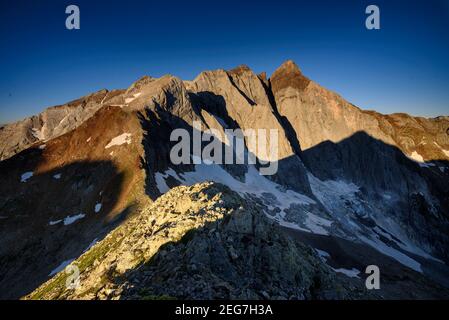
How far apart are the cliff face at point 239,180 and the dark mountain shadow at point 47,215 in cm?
24

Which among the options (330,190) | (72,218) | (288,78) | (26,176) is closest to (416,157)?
Answer: (330,190)

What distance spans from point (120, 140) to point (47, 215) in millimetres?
20559

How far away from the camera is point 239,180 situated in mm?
97500

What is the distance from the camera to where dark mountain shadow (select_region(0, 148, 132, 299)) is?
51281 mm

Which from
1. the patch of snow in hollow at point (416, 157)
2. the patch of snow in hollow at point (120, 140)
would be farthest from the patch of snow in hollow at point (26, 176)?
the patch of snow in hollow at point (416, 157)

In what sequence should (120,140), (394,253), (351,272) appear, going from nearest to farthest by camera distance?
(351,272)
(120,140)
(394,253)

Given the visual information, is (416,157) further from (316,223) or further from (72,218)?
(72,218)

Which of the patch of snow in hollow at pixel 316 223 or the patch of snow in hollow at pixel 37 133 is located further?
the patch of snow in hollow at pixel 37 133

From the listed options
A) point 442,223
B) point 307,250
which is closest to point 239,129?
point 442,223

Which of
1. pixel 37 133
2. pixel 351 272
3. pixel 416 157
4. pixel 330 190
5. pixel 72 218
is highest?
pixel 37 133

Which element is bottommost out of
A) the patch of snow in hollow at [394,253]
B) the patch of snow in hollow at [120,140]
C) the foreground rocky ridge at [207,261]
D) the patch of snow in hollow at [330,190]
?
the patch of snow in hollow at [394,253]

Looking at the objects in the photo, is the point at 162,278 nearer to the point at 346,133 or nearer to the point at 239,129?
the point at 239,129

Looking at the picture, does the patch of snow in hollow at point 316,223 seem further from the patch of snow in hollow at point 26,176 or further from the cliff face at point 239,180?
the patch of snow in hollow at point 26,176

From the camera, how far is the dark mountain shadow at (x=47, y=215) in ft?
168
